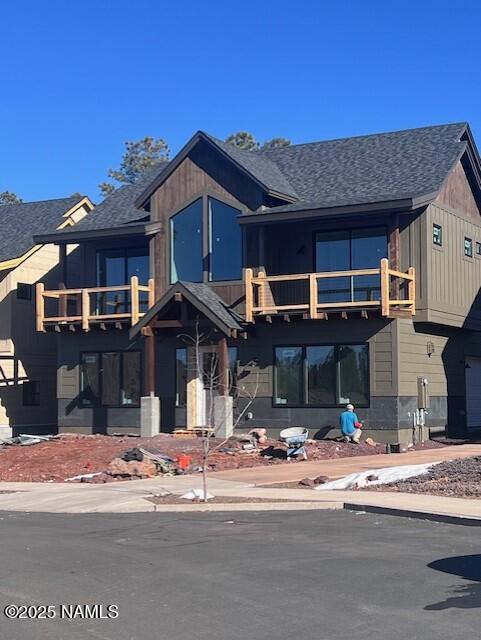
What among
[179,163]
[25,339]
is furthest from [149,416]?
[25,339]

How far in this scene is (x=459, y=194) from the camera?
2969 centimetres

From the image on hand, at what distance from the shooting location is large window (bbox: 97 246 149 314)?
3061 cm

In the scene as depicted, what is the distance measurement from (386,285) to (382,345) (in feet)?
6.52

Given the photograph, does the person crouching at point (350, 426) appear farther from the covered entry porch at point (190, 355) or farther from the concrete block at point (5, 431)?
the concrete block at point (5, 431)

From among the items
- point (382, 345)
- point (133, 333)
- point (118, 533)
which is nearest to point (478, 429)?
point (382, 345)

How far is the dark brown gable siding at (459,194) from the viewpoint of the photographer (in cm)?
2850

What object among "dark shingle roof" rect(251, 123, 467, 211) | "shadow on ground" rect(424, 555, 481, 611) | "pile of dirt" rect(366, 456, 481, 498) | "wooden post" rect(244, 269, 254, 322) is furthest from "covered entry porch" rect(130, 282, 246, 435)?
"shadow on ground" rect(424, 555, 481, 611)

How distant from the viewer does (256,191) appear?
91.4 ft

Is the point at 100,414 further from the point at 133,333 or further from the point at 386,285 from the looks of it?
the point at 386,285

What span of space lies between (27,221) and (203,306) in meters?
14.2

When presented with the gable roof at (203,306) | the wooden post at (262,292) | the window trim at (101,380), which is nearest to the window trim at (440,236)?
the wooden post at (262,292)

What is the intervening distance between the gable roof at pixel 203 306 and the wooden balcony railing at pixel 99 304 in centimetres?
122

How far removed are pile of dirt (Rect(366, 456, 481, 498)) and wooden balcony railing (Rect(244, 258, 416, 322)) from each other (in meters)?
7.22

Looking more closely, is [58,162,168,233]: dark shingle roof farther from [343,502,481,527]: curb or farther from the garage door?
[343,502,481,527]: curb
